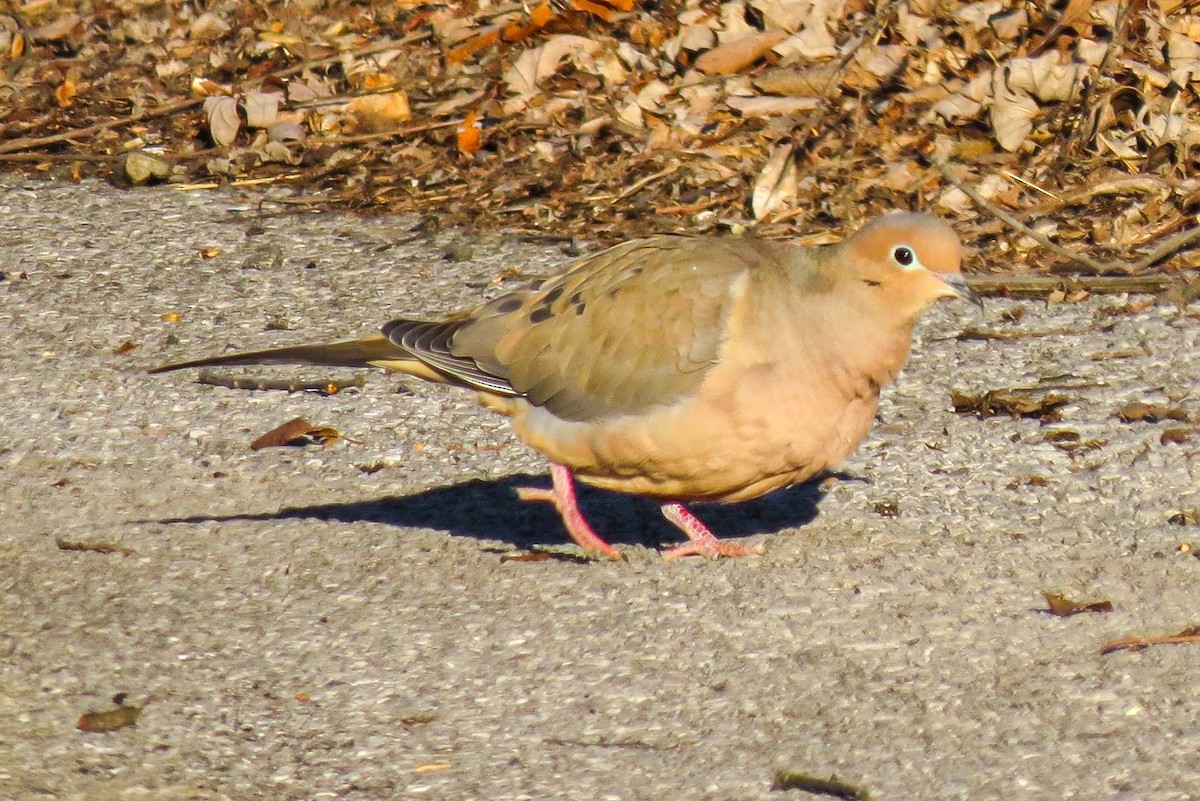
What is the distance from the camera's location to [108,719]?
3.78 metres

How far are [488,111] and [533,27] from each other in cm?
64

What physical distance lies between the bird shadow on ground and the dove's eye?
3.11ft

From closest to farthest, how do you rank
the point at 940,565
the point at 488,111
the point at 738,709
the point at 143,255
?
the point at 738,709 < the point at 940,565 < the point at 143,255 < the point at 488,111

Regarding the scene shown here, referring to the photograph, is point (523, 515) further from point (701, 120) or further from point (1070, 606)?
point (701, 120)

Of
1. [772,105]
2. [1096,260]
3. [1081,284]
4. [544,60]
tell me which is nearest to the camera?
[1081,284]

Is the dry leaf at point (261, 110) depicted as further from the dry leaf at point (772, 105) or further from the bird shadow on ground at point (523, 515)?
the bird shadow on ground at point (523, 515)

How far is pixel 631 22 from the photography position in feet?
27.4

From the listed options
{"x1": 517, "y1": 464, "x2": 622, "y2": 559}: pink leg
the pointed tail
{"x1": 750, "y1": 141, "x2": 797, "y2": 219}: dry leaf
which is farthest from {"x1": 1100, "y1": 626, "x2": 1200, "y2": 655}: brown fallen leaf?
{"x1": 750, "y1": 141, "x2": 797, "y2": 219}: dry leaf

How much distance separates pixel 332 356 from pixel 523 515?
0.78 m

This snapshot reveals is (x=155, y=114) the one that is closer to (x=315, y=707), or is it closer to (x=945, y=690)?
(x=315, y=707)

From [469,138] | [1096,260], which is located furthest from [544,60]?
[1096,260]

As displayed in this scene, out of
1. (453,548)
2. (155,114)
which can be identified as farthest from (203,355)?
(155,114)

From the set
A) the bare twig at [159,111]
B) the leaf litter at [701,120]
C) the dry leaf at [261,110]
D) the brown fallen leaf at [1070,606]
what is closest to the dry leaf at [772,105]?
the leaf litter at [701,120]

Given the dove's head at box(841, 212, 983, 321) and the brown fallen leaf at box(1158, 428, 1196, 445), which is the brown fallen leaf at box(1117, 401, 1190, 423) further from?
the dove's head at box(841, 212, 983, 321)
